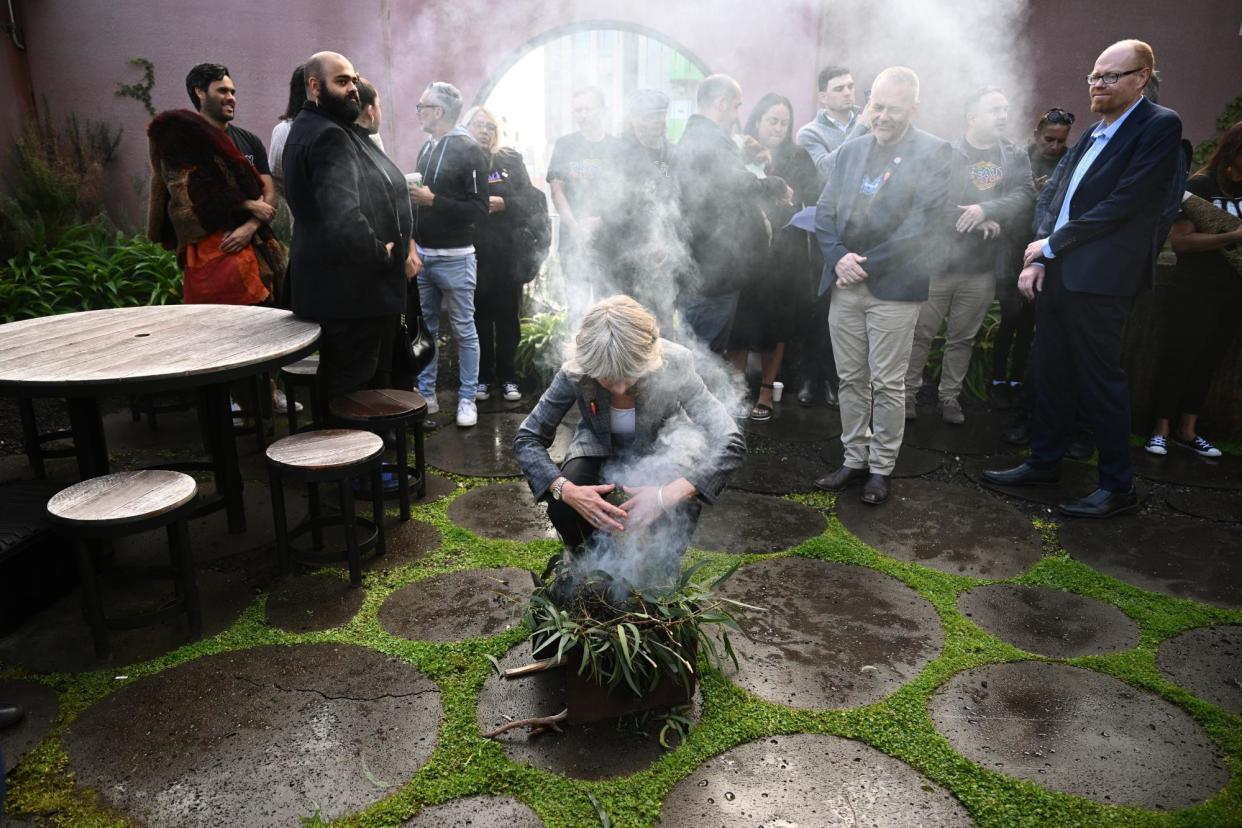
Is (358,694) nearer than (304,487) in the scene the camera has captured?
Yes

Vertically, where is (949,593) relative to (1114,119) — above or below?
below

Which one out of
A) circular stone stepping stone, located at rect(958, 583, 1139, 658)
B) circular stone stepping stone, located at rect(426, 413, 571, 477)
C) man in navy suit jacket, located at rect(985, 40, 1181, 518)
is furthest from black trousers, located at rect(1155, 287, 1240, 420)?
circular stone stepping stone, located at rect(426, 413, 571, 477)

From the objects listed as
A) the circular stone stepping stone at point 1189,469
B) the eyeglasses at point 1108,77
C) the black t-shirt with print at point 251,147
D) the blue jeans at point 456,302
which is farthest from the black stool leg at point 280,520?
the circular stone stepping stone at point 1189,469

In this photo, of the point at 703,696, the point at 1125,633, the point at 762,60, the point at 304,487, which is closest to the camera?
the point at 703,696

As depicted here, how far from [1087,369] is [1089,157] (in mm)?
1082

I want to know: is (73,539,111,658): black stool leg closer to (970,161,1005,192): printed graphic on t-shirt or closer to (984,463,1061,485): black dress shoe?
(984,463,1061,485): black dress shoe

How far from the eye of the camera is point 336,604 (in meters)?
3.42

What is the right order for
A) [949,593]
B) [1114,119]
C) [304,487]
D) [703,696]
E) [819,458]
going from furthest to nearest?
[819,458] → [304,487] → [1114,119] → [949,593] → [703,696]

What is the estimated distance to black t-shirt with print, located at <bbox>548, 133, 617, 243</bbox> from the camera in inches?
219

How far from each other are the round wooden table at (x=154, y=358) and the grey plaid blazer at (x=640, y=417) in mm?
1251

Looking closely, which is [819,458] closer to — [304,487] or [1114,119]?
[1114,119]

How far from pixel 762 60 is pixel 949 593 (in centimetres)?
708

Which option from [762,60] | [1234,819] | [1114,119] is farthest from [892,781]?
[762,60]

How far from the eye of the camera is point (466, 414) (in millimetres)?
5578
